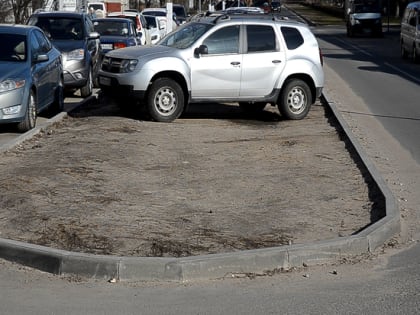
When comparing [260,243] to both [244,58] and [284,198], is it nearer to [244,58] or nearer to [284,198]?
[284,198]

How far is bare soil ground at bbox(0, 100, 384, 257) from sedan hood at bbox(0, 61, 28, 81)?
100 centimetres

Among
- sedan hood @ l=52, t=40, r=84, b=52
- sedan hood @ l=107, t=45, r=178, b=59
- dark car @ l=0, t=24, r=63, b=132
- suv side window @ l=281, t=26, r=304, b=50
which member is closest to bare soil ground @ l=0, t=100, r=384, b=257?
dark car @ l=0, t=24, r=63, b=132

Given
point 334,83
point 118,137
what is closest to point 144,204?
point 118,137

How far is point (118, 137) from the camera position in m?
13.5

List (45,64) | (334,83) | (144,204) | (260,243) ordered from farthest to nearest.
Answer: (334,83), (45,64), (144,204), (260,243)

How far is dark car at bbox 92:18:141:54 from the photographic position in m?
23.4

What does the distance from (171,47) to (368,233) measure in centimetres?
869

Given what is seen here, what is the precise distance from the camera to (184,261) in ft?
22.6

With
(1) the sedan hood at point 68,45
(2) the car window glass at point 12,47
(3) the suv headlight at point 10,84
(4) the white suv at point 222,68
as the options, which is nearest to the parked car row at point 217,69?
(4) the white suv at point 222,68

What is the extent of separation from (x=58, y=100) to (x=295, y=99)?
14.3 feet

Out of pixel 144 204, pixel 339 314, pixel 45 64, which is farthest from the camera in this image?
pixel 45 64

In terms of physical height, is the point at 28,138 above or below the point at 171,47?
below

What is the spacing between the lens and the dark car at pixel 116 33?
76.7 feet

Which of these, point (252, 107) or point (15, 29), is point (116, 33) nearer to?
point (252, 107)
